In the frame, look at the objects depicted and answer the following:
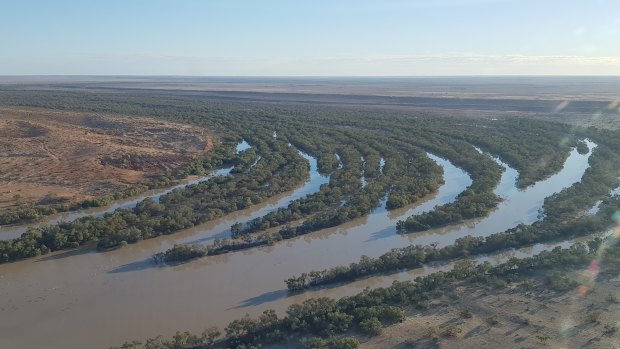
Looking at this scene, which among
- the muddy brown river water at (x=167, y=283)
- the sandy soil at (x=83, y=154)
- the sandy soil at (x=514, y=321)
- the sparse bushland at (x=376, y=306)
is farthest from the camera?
the sandy soil at (x=83, y=154)

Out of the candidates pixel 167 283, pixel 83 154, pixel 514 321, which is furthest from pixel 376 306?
pixel 83 154

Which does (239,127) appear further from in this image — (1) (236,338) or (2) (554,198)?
(1) (236,338)

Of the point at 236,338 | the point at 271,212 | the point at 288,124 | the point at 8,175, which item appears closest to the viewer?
the point at 236,338

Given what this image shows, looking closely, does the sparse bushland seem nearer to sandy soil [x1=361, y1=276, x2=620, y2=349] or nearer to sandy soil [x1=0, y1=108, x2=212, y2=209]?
sandy soil [x1=361, y1=276, x2=620, y2=349]

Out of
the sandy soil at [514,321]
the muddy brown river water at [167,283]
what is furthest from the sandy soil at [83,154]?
the sandy soil at [514,321]

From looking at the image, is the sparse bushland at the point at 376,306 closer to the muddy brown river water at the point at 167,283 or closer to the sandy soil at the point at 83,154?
the muddy brown river water at the point at 167,283

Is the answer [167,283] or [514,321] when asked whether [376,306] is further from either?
[167,283]

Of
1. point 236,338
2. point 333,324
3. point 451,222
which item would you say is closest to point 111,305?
point 236,338
